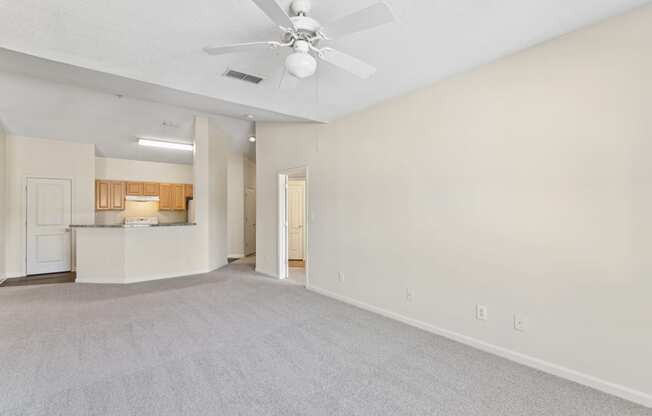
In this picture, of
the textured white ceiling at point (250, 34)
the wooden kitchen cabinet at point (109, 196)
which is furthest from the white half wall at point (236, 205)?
the textured white ceiling at point (250, 34)

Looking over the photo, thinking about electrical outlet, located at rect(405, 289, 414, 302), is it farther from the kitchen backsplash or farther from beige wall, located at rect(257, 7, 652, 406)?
the kitchen backsplash

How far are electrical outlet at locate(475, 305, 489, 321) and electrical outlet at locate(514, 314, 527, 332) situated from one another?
0.24 m

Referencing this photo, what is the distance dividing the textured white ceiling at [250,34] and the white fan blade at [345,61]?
292 millimetres

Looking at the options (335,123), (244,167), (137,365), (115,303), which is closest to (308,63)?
(335,123)

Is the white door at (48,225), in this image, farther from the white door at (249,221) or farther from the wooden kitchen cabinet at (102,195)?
the white door at (249,221)

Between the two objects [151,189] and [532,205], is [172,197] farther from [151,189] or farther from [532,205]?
[532,205]

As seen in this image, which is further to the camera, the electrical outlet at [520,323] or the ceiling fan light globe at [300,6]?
the electrical outlet at [520,323]

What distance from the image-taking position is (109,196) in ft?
23.8

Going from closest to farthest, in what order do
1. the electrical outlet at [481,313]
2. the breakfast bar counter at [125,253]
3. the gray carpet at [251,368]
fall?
1. the gray carpet at [251,368]
2. the electrical outlet at [481,313]
3. the breakfast bar counter at [125,253]

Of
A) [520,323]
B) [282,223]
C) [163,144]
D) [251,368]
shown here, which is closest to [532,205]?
[520,323]

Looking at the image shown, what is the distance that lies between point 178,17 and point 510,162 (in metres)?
2.92

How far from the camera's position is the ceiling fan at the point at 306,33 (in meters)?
1.76

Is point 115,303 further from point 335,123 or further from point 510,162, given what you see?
point 510,162

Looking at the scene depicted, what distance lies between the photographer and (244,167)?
29.0 feet
